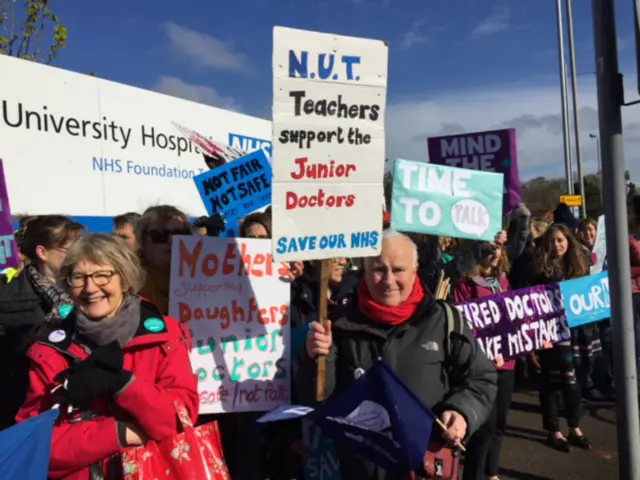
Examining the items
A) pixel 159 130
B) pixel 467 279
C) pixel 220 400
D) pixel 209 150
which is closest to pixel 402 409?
pixel 220 400

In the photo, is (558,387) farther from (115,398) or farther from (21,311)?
(21,311)

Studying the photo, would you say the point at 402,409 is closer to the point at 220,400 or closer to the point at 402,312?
the point at 402,312

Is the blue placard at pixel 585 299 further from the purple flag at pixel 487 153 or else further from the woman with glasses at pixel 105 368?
the woman with glasses at pixel 105 368

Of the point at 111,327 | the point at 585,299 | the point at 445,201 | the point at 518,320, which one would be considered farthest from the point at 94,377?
the point at 585,299

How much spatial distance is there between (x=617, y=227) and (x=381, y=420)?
89.3 inches

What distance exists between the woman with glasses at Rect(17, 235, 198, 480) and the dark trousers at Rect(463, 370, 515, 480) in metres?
2.19

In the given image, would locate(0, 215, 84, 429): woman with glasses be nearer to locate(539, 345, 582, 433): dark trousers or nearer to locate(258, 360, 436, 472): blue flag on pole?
locate(258, 360, 436, 472): blue flag on pole

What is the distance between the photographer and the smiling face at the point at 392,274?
2.38 m

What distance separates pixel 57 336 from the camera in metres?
1.94

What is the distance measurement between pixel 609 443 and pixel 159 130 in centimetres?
518

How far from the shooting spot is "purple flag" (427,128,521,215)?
4.57 metres

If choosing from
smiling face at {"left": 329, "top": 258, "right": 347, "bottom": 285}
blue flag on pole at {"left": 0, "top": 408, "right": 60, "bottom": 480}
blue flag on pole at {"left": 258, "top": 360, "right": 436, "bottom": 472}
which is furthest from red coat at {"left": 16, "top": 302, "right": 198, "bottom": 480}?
smiling face at {"left": 329, "top": 258, "right": 347, "bottom": 285}

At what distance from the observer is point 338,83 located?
2.54 metres

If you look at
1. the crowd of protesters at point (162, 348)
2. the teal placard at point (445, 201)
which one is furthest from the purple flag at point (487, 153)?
the crowd of protesters at point (162, 348)
